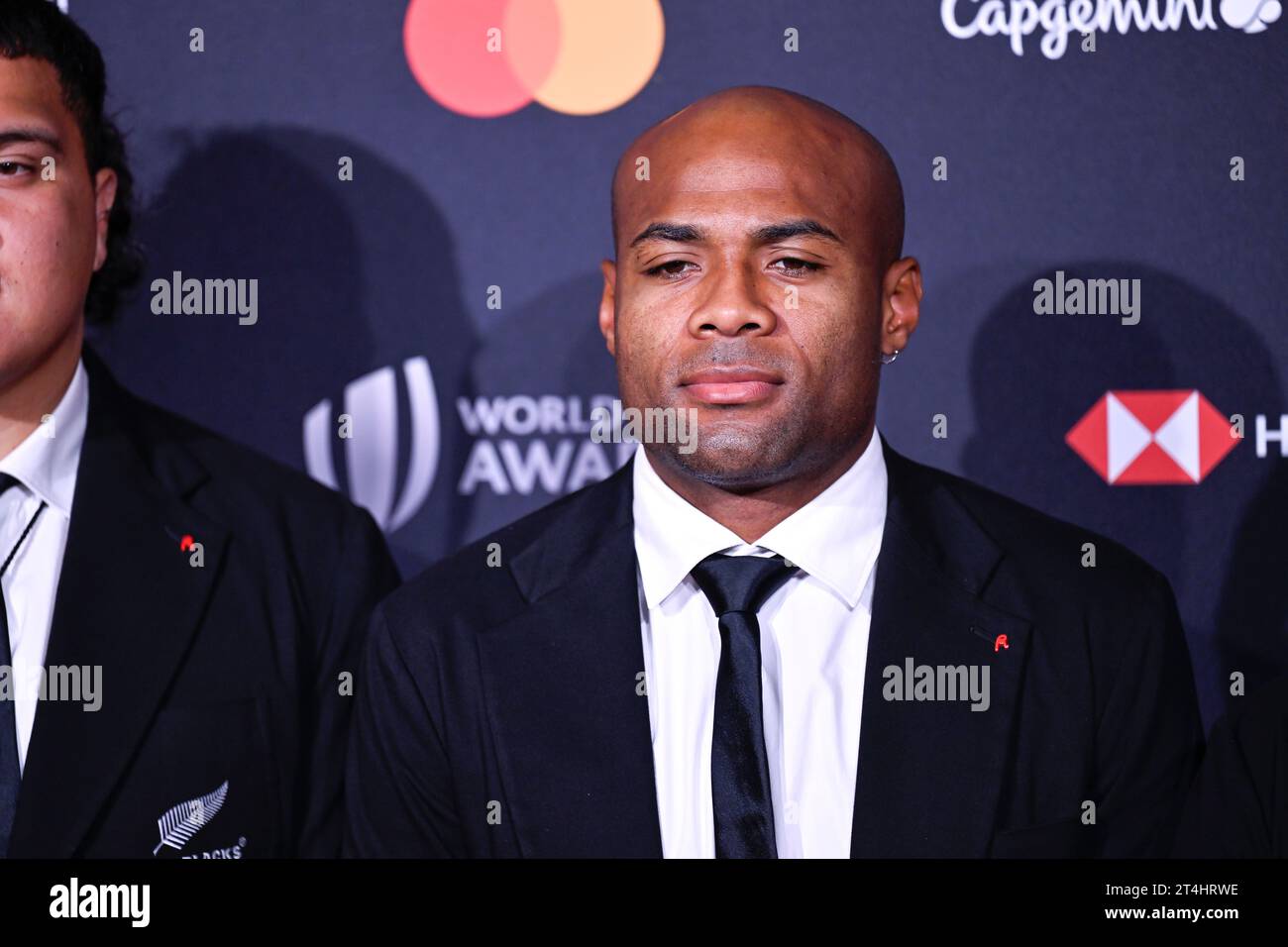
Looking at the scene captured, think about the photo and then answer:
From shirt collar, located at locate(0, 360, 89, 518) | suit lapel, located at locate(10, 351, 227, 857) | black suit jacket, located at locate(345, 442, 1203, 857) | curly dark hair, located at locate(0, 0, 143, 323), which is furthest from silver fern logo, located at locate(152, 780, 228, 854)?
curly dark hair, located at locate(0, 0, 143, 323)

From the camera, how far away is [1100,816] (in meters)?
2.13

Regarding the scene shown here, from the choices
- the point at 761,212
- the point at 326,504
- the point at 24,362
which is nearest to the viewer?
the point at 761,212

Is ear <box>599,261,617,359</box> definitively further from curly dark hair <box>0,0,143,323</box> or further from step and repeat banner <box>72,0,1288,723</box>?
curly dark hair <box>0,0,143,323</box>

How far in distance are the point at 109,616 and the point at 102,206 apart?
0.70 m

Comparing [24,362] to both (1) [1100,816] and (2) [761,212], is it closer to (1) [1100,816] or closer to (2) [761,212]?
(2) [761,212]

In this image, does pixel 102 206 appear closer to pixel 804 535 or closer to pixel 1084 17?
pixel 804 535

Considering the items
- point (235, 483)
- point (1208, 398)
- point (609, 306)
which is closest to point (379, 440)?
point (235, 483)

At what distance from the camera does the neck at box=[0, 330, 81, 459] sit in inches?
88.2

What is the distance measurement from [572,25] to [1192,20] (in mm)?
1094

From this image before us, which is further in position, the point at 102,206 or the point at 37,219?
the point at 102,206

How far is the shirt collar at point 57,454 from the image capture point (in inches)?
87.7

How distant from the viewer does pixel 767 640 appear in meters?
2.16

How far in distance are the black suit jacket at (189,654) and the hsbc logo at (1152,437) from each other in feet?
4.13
